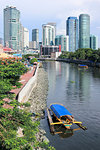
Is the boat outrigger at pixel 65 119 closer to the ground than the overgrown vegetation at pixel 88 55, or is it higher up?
closer to the ground

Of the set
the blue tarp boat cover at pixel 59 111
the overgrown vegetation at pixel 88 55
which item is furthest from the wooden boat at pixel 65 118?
the overgrown vegetation at pixel 88 55

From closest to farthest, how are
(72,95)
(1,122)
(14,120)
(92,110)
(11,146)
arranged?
(11,146)
(1,122)
(14,120)
(92,110)
(72,95)

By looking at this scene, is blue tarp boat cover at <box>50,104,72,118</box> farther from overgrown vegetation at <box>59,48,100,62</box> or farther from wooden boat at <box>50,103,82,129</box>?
overgrown vegetation at <box>59,48,100,62</box>

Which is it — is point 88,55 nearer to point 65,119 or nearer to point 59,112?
point 59,112

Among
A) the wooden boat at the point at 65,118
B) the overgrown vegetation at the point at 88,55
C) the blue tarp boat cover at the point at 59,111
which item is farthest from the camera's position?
the overgrown vegetation at the point at 88,55

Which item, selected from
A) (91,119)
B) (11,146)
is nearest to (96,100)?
(91,119)

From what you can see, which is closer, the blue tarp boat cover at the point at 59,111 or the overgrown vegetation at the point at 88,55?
the blue tarp boat cover at the point at 59,111

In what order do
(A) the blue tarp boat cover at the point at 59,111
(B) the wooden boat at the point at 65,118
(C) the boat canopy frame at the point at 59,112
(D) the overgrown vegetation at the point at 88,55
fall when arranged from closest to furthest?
(B) the wooden boat at the point at 65,118 < (C) the boat canopy frame at the point at 59,112 < (A) the blue tarp boat cover at the point at 59,111 < (D) the overgrown vegetation at the point at 88,55

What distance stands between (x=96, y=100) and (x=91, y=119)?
38.8 feet

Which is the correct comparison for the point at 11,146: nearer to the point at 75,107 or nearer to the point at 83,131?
the point at 83,131

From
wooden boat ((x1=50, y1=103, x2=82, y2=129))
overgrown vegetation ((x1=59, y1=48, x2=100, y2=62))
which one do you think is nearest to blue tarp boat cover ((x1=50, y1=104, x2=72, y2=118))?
wooden boat ((x1=50, y1=103, x2=82, y2=129))

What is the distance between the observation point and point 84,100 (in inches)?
1572

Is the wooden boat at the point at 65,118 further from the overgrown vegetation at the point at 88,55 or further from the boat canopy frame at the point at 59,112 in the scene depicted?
the overgrown vegetation at the point at 88,55

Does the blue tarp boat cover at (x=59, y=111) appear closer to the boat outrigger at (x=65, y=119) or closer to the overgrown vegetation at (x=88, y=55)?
the boat outrigger at (x=65, y=119)
